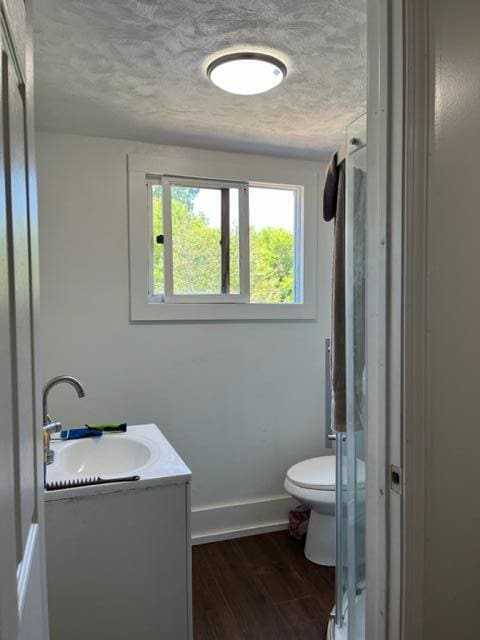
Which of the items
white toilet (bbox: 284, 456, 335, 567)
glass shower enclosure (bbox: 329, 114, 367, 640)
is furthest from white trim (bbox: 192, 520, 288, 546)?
glass shower enclosure (bbox: 329, 114, 367, 640)

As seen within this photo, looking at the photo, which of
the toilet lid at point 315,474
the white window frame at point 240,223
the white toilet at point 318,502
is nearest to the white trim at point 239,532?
the white toilet at point 318,502

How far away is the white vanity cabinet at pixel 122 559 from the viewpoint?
1.30m

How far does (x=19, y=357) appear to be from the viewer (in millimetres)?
614

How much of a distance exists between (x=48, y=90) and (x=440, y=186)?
5.19ft

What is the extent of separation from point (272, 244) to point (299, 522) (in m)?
1.65

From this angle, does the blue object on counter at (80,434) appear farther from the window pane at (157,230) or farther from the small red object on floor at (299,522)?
the small red object on floor at (299,522)

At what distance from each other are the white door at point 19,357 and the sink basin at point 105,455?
0.86 metres

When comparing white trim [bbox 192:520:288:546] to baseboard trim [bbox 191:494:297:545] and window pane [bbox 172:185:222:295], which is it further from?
window pane [bbox 172:185:222:295]

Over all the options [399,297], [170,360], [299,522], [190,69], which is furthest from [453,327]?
[299,522]

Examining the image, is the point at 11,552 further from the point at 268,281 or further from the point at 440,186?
the point at 268,281

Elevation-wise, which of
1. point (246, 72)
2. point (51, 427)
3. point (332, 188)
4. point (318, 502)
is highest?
point (246, 72)

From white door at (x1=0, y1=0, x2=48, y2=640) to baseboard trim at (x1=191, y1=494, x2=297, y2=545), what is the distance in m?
1.70

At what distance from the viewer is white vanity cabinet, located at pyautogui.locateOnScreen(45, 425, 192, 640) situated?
1301 mm

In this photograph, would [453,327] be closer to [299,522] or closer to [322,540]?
[322,540]
